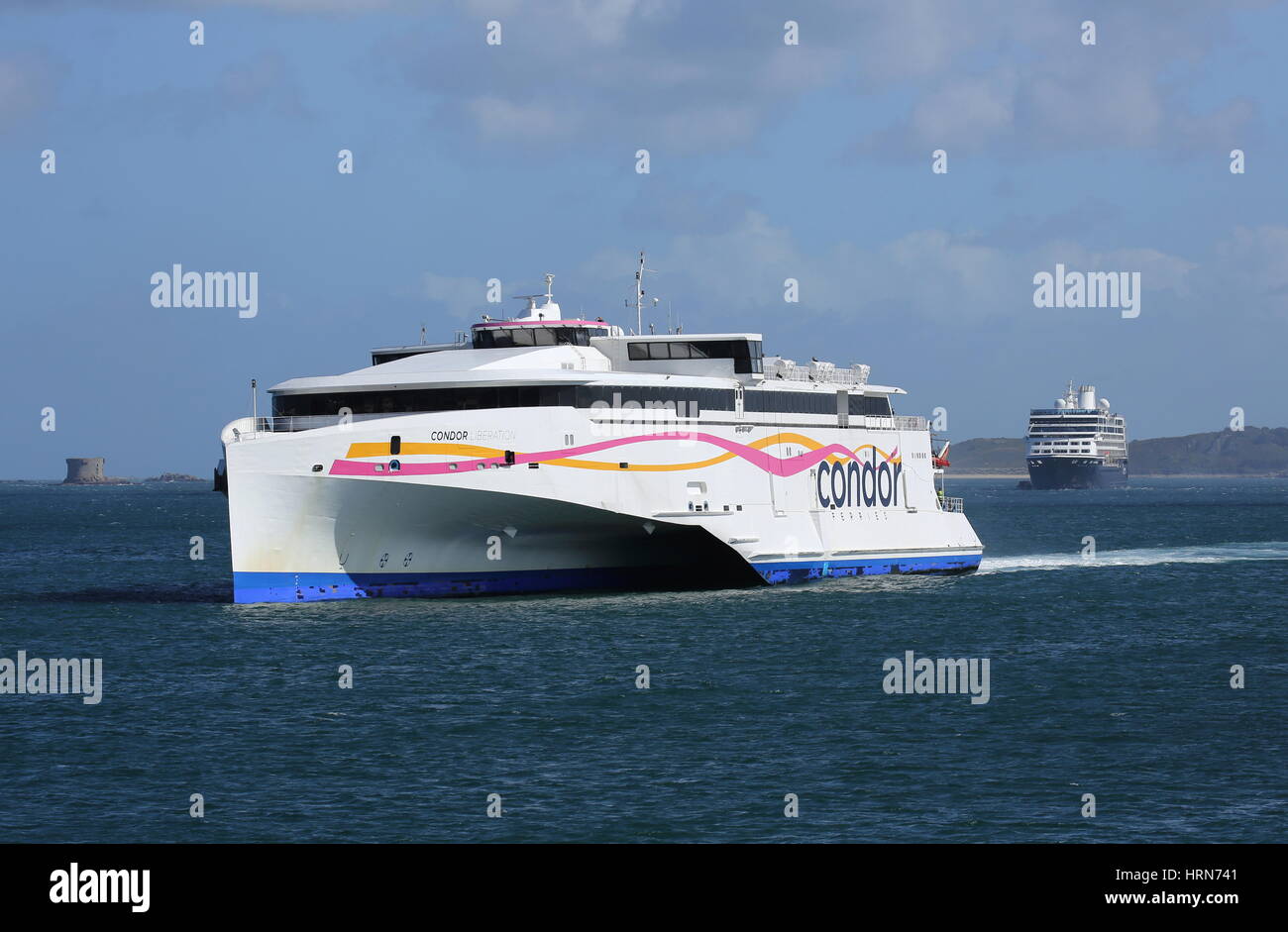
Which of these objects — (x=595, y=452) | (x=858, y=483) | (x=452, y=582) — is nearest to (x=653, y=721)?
(x=595, y=452)

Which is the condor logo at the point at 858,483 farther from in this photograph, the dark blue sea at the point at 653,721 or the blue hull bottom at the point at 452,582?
the dark blue sea at the point at 653,721

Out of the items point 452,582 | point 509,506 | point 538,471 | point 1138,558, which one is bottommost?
point 452,582

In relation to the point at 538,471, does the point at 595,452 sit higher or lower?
higher

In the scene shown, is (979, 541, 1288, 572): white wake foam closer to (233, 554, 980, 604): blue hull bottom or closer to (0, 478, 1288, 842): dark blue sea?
(0, 478, 1288, 842): dark blue sea

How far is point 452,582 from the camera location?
39.1 m

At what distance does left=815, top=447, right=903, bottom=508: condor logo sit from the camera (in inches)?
1863

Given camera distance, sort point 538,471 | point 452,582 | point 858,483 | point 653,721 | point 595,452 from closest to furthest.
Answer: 1. point 653,721
2. point 538,471
3. point 595,452
4. point 452,582
5. point 858,483

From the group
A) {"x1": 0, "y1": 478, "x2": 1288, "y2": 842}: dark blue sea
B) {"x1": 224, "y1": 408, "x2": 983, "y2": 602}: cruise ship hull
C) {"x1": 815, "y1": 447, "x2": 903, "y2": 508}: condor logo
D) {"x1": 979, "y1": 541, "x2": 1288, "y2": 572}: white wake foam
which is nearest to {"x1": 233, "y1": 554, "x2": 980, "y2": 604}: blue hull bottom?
{"x1": 224, "y1": 408, "x2": 983, "y2": 602}: cruise ship hull

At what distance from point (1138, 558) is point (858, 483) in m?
18.7

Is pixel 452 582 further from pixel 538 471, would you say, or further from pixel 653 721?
pixel 653 721

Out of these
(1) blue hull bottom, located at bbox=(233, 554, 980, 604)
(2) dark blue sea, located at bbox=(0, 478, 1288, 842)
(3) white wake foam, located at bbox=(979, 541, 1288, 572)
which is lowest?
(2) dark blue sea, located at bbox=(0, 478, 1288, 842)

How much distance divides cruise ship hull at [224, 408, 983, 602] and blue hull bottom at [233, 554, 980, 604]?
0.04m

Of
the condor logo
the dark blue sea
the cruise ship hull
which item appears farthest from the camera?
the condor logo
